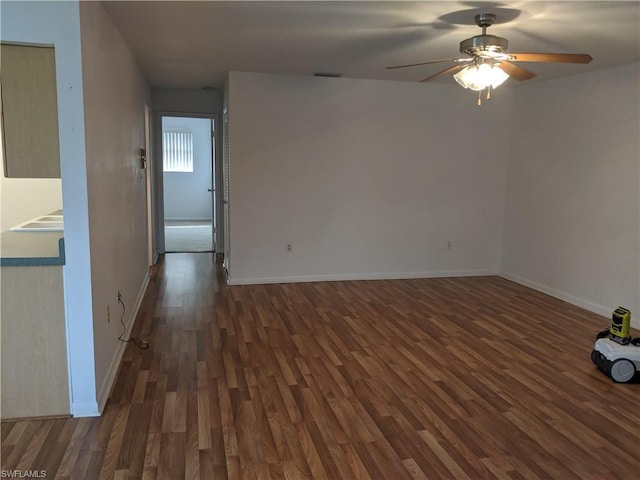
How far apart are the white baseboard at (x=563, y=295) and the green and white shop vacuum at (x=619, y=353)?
143 centimetres

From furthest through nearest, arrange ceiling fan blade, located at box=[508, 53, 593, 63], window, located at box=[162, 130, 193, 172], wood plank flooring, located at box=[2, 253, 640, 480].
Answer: window, located at box=[162, 130, 193, 172], ceiling fan blade, located at box=[508, 53, 593, 63], wood plank flooring, located at box=[2, 253, 640, 480]

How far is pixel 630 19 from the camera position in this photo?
10.1ft

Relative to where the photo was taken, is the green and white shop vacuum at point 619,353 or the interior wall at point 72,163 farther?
the green and white shop vacuum at point 619,353

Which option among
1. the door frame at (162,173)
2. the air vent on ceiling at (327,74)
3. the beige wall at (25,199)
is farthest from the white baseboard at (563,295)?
the beige wall at (25,199)

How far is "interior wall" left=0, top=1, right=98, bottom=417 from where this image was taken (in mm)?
2314

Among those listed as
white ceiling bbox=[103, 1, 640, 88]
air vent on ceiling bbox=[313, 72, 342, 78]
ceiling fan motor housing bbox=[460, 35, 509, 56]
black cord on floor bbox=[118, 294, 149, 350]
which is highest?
air vent on ceiling bbox=[313, 72, 342, 78]

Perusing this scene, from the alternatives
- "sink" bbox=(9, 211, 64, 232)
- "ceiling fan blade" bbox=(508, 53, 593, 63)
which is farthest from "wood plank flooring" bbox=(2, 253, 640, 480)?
"ceiling fan blade" bbox=(508, 53, 593, 63)

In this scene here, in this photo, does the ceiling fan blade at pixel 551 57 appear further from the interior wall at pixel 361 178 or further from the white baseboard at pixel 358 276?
the white baseboard at pixel 358 276

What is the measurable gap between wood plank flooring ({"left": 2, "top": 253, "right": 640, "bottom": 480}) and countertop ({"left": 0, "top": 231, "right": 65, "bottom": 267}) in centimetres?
86

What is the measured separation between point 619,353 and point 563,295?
81.5 inches

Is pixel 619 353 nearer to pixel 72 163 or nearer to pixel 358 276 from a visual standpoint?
pixel 358 276

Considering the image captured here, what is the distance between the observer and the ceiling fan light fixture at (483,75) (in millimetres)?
3039

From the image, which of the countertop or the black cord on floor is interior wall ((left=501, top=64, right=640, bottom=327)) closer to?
the black cord on floor

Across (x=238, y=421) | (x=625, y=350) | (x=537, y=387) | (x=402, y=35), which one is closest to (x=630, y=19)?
(x=402, y=35)
